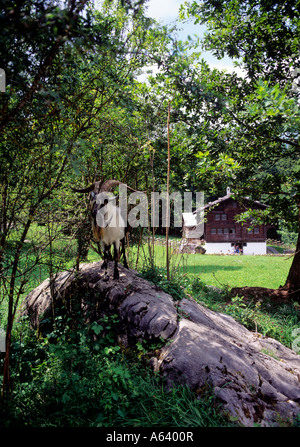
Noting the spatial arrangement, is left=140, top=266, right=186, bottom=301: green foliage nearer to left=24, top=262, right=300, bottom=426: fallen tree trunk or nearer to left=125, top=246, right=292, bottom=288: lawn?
left=24, top=262, right=300, bottom=426: fallen tree trunk

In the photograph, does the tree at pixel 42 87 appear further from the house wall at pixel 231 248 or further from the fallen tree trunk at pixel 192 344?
the house wall at pixel 231 248

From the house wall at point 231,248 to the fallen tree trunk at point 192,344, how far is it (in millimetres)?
27171

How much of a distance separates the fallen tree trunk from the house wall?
27.2 metres

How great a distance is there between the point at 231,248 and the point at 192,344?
29.8 metres

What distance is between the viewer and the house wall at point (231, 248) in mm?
31438

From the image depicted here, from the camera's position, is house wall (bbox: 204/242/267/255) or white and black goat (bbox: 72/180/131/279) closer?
white and black goat (bbox: 72/180/131/279)

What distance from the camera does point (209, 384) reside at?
3.03 metres

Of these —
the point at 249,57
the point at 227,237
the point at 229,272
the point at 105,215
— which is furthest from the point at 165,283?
the point at 227,237

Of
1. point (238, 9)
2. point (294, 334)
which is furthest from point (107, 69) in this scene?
point (294, 334)

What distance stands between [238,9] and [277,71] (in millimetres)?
1671

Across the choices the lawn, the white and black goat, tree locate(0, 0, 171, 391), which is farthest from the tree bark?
tree locate(0, 0, 171, 391)

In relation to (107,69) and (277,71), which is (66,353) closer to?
(107,69)

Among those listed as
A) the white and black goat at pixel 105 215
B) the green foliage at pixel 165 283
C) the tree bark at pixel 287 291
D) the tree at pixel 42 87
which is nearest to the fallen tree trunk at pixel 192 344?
the green foliage at pixel 165 283

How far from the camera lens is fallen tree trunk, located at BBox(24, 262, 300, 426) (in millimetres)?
3053
